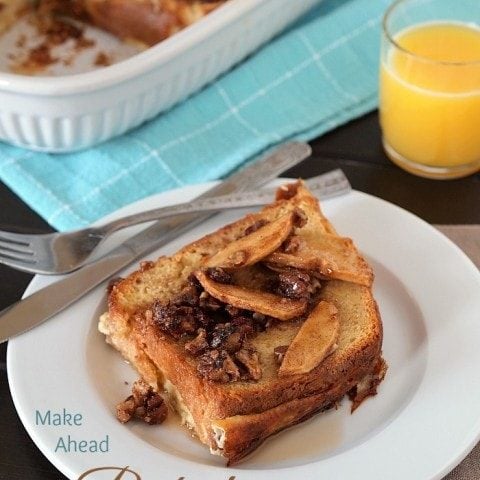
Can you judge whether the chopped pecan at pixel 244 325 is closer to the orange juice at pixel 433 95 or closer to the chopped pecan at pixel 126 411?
the chopped pecan at pixel 126 411

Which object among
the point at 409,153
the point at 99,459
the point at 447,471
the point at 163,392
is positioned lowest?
the point at 409,153

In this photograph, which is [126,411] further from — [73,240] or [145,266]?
[73,240]

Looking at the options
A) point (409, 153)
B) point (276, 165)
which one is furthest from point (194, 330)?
point (409, 153)

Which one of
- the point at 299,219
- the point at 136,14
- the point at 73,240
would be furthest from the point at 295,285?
the point at 136,14

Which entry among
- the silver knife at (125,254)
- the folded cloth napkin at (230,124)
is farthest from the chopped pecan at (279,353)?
the folded cloth napkin at (230,124)

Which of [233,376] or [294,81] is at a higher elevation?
[233,376]

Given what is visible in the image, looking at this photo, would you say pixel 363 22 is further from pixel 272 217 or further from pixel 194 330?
pixel 194 330
